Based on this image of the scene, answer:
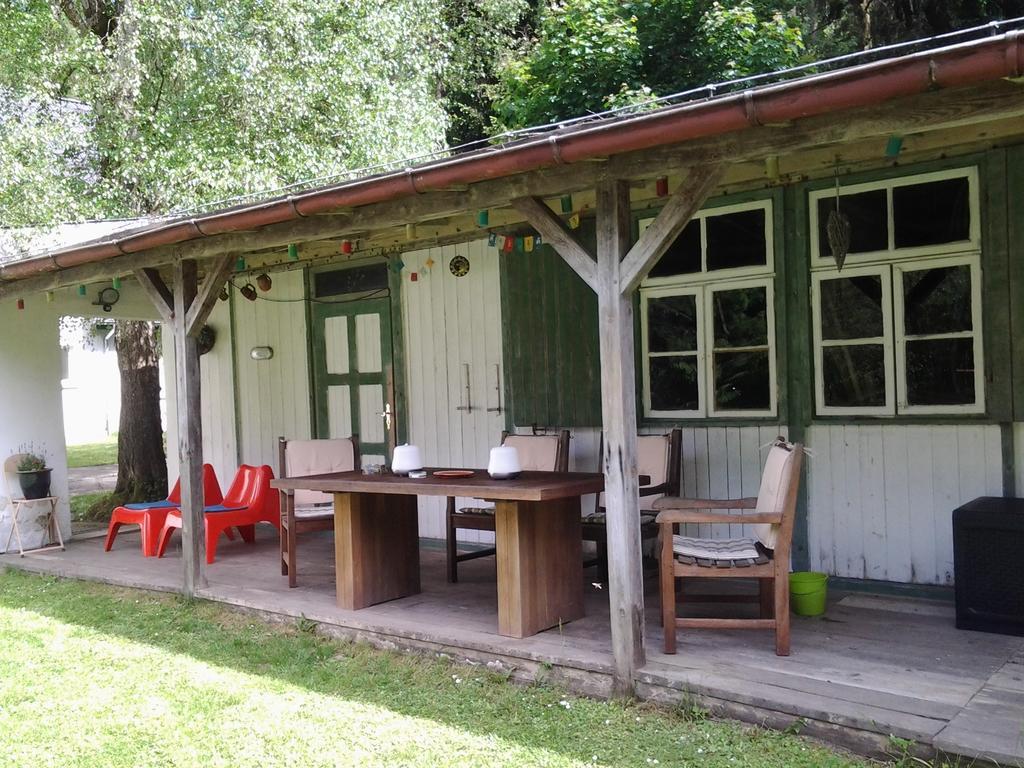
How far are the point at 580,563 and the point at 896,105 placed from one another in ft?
8.26

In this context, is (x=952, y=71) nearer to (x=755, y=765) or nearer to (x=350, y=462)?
(x=755, y=765)

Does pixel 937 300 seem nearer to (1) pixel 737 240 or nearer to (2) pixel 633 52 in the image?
(1) pixel 737 240

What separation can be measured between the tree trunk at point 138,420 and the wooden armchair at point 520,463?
20.1 feet

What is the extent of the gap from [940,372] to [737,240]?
4.26ft

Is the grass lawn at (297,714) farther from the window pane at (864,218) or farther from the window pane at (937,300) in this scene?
the window pane at (864,218)

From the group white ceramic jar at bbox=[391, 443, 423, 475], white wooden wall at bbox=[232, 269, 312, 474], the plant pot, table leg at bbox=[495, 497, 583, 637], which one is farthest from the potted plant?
table leg at bbox=[495, 497, 583, 637]

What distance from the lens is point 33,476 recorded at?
720 centimetres

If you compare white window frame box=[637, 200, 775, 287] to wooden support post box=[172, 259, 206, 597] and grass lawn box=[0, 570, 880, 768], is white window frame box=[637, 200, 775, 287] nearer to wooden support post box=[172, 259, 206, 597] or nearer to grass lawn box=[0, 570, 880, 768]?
grass lawn box=[0, 570, 880, 768]

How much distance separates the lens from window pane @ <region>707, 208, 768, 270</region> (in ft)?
16.8

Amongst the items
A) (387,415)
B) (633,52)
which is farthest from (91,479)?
(633,52)

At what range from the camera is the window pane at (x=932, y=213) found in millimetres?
4488

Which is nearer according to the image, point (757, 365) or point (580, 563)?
point (580, 563)

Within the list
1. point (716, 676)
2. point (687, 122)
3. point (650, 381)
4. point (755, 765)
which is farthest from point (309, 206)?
point (755, 765)

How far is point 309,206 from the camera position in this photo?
4.35 metres
